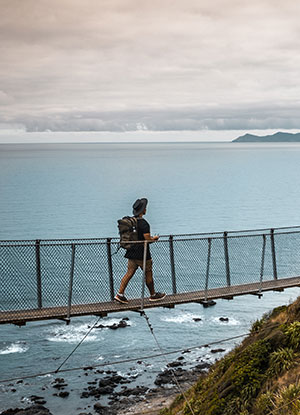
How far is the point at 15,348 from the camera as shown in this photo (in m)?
32.2

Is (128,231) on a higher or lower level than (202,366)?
higher

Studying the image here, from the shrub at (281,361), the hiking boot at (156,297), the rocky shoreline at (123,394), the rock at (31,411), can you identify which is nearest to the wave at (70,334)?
the rocky shoreline at (123,394)

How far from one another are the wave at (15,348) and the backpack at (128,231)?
22339 mm

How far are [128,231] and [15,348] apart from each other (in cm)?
2305

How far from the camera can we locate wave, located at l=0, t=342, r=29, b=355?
104ft

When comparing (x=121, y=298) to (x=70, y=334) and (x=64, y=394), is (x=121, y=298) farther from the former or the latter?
(x=70, y=334)

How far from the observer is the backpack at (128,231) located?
11.8 m

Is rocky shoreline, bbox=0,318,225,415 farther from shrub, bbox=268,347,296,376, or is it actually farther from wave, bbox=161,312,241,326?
shrub, bbox=268,347,296,376

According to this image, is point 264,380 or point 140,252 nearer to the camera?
point 264,380

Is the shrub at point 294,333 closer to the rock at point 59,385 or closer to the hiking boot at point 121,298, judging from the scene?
the hiking boot at point 121,298

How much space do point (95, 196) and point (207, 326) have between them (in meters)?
86.1


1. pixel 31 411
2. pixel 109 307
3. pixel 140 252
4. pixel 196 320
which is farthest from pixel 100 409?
pixel 196 320

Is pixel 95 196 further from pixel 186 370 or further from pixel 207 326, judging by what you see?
pixel 186 370

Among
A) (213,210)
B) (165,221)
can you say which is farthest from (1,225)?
(213,210)
